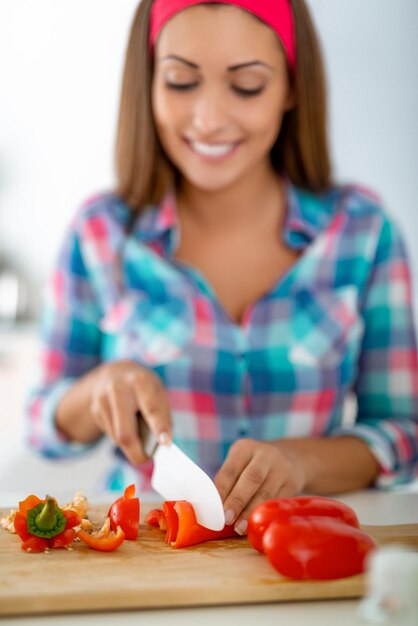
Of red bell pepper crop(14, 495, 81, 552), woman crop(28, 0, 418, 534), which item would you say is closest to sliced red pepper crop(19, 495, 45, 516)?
red bell pepper crop(14, 495, 81, 552)

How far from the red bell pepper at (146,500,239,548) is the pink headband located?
509 millimetres

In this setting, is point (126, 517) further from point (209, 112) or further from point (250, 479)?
point (209, 112)

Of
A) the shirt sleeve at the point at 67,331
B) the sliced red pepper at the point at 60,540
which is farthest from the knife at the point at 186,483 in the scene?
the shirt sleeve at the point at 67,331

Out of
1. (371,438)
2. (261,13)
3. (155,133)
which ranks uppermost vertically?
(261,13)

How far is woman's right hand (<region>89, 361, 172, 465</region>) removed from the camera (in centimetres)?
87

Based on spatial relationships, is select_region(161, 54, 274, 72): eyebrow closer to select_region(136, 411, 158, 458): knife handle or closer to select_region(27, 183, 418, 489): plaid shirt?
select_region(27, 183, 418, 489): plaid shirt

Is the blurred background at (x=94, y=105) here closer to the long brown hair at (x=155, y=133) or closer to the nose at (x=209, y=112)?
the long brown hair at (x=155, y=133)

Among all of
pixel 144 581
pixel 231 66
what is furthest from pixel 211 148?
pixel 144 581

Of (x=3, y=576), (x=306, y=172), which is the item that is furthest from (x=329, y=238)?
(x=3, y=576)

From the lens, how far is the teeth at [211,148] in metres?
1.02

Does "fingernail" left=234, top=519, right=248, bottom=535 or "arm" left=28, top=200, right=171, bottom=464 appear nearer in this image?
"fingernail" left=234, top=519, right=248, bottom=535

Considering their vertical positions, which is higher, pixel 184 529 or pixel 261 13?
pixel 261 13

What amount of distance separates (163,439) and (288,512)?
6.5 inches

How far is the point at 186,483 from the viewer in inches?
30.1
